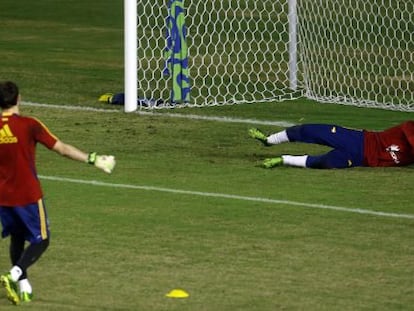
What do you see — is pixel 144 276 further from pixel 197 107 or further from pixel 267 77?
pixel 267 77

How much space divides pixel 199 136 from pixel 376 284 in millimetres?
6318

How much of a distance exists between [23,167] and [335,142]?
4706 mm

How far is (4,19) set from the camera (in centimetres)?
2892

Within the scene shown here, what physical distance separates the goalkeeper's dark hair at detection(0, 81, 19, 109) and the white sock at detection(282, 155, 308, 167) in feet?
16.0

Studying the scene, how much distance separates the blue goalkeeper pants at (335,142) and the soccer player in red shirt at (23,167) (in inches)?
178

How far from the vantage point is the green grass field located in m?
8.88

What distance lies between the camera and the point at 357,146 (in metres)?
12.9

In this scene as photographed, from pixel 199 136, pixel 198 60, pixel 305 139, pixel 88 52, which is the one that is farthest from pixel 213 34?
pixel 305 139

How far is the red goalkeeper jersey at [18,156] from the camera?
8633 mm

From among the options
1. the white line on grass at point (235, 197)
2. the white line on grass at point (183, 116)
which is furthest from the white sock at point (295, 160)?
the white line on grass at point (183, 116)

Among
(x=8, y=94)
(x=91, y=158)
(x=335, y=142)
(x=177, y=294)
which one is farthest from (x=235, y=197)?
(x=8, y=94)

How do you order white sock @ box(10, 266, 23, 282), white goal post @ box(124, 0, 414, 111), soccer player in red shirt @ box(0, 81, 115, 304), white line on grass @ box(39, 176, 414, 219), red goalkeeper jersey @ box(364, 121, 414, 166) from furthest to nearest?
white goal post @ box(124, 0, 414, 111) < red goalkeeper jersey @ box(364, 121, 414, 166) < white line on grass @ box(39, 176, 414, 219) < soccer player in red shirt @ box(0, 81, 115, 304) < white sock @ box(10, 266, 23, 282)

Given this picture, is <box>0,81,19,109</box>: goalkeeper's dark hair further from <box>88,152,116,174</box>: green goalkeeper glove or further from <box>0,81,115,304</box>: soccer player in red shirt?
<box>88,152,116,174</box>: green goalkeeper glove

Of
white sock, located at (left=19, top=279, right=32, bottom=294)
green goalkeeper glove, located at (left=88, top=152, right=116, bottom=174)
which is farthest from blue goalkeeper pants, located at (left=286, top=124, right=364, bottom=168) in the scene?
white sock, located at (left=19, top=279, right=32, bottom=294)
